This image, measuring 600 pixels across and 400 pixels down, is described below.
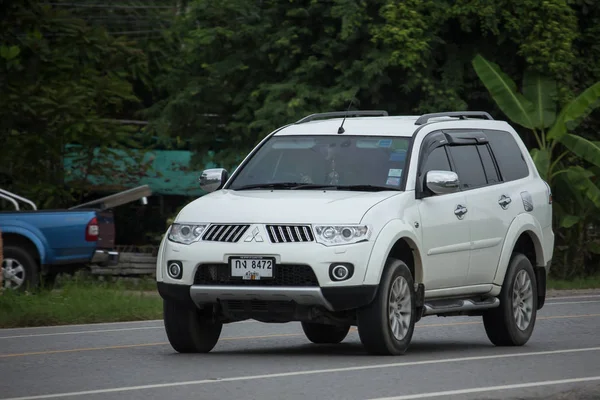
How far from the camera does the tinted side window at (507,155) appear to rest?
1278cm

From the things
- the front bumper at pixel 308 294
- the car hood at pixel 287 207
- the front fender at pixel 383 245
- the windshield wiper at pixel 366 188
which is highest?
the windshield wiper at pixel 366 188

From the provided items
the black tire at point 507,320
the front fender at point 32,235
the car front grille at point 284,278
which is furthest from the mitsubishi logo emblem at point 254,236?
the front fender at point 32,235

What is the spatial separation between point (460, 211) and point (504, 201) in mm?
846

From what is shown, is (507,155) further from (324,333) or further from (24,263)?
(24,263)

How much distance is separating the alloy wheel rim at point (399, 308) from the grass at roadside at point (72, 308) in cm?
531

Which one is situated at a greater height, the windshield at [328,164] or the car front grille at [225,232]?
the windshield at [328,164]

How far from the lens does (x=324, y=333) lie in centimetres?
1245

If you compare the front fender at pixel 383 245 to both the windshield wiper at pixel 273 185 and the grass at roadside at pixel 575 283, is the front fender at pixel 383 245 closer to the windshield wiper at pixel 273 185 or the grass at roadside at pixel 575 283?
the windshield wiper at pixel 273 185

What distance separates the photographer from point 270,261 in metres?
10.3

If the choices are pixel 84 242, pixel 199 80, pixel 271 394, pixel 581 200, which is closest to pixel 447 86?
pixel 581 200

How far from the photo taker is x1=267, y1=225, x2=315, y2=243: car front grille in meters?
10.3

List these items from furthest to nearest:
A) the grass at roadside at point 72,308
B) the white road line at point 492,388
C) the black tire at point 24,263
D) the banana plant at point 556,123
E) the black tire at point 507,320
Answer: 1. the banana plant at point 556,123
2. the black tire at point 24,263
3. the grass at roadside at point 72,308
4. the black tire at point 507,320
5. the white road line at point 492,388

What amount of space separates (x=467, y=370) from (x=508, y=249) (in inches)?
102

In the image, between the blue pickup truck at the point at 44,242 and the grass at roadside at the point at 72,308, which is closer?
the grass at roadside at the point at 72,308
